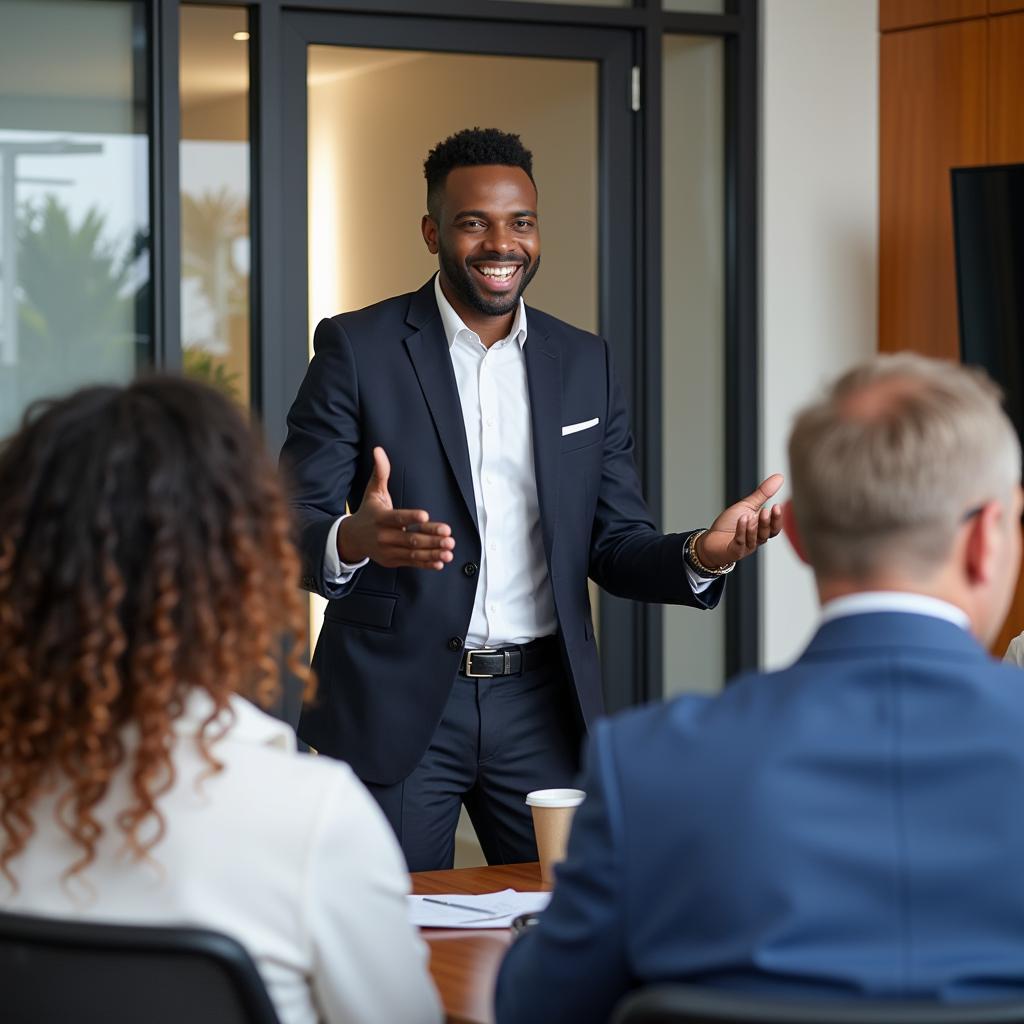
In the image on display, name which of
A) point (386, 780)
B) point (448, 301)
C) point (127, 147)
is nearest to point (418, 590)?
point (386, 780)

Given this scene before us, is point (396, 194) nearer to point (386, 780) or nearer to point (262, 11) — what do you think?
point (262, 11)

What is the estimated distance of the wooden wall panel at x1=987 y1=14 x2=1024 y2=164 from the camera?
468cm

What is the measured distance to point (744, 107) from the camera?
482 cm

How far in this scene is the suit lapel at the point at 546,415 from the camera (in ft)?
9.62

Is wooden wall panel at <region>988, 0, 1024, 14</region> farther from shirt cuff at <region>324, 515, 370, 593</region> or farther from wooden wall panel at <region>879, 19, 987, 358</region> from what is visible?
shirt cuff at <region>324, 515, 370, 593</region>

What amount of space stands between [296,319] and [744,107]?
59.6 inches

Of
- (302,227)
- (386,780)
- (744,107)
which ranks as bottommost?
(386,780)

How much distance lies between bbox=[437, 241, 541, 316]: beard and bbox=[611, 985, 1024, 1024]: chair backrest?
79.9 inches

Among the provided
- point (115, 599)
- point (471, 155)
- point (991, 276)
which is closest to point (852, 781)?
point (115, 599)

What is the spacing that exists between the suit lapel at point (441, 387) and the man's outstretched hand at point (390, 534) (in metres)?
0.33

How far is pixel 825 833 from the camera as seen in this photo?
1211 mm

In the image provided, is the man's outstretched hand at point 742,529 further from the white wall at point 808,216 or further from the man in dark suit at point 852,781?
the white wall at point 808,216

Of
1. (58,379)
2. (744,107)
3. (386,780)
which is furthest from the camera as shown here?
(744,107)

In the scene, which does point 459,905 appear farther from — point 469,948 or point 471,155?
point 471,155
